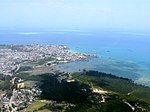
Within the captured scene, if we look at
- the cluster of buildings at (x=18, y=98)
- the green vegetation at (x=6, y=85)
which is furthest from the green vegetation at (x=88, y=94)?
the green vegetation at (x=6, y=85)

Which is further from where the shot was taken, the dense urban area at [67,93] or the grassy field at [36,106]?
the grassy field at [36,106]

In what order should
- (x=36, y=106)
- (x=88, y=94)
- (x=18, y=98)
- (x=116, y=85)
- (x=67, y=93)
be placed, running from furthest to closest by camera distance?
(x=116, y=85)
(x=67, y=93)
(x=18, y=98)
(x=88, y=94)
(x=36, y=106)

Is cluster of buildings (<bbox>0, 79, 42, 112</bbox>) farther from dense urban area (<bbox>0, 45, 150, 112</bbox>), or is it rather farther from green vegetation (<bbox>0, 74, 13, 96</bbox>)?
green vegetation (<bbox>0, 74, 13, 96</bbox>)

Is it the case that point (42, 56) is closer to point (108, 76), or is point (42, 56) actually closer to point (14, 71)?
point (14, 71)

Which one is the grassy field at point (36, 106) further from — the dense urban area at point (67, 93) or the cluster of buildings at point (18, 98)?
the cluster of buildings at point (18, 98)

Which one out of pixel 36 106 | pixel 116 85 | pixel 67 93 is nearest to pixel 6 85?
pixel 67 93

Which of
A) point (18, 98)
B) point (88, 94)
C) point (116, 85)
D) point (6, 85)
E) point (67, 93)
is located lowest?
point (6, 85)

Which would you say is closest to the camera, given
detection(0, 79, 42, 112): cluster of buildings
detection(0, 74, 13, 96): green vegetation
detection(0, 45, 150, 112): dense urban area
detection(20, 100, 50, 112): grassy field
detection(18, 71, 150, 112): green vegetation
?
detection(18, 71, 150, 112): green vegetation

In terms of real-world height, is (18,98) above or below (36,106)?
below

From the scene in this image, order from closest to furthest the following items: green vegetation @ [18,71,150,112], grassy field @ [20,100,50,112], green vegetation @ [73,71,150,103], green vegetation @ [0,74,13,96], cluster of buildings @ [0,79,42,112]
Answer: green vegetation @ [18,71,150,112] → grassy field @ [20,100,50,112] → cluster of buildings @ [0,79,42,112] → green vegetation @ [73,71,150,103] → green vegetation @ [0,74,13,96]

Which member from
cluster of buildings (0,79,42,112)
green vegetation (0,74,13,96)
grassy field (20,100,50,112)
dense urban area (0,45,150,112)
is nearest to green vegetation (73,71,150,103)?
dense urban area (0,45,150,112)

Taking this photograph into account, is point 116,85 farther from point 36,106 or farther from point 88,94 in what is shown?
point 36,106

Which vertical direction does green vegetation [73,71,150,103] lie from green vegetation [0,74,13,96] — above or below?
Result: above

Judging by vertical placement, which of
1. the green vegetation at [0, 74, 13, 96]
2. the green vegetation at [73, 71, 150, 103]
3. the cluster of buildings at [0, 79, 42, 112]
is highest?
the green vegetation at [73, 71, 150, 103]
